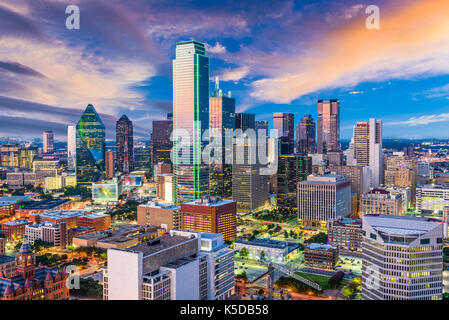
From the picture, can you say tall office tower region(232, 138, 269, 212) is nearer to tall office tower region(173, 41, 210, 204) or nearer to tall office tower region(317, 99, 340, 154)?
tall office tower region(173, 41, 210, 204)

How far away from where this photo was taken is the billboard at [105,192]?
37938mm

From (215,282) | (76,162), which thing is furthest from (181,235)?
(76,162)

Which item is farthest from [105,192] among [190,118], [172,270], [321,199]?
[172,270]

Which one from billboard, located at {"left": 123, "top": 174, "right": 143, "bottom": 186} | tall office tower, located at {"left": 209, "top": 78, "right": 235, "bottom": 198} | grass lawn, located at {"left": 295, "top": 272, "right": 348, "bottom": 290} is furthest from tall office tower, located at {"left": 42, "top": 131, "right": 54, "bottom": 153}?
grass lawn, located at {"left": 295, "top": 272, "right": 348, "bottom": 290}

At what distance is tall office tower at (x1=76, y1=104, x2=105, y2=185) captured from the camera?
159ft

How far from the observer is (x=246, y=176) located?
34438 mm

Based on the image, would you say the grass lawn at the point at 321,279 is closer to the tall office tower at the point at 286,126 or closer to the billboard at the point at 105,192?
the billboard at the point at 105,192

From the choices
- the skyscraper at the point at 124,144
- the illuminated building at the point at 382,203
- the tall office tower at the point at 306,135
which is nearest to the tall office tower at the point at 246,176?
the illuminated building at the point at 382,203

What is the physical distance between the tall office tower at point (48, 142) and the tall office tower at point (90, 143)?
1354cm

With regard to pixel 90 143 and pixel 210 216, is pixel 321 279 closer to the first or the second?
pixel 210 216

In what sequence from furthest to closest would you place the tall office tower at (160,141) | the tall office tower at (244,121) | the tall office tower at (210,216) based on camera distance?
the tall office tower at (160,141)
the tall office tower at (244,121)
the tall office tower at (210,216)

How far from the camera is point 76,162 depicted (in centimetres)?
4850

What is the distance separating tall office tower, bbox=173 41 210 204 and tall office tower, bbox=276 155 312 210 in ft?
26.4
